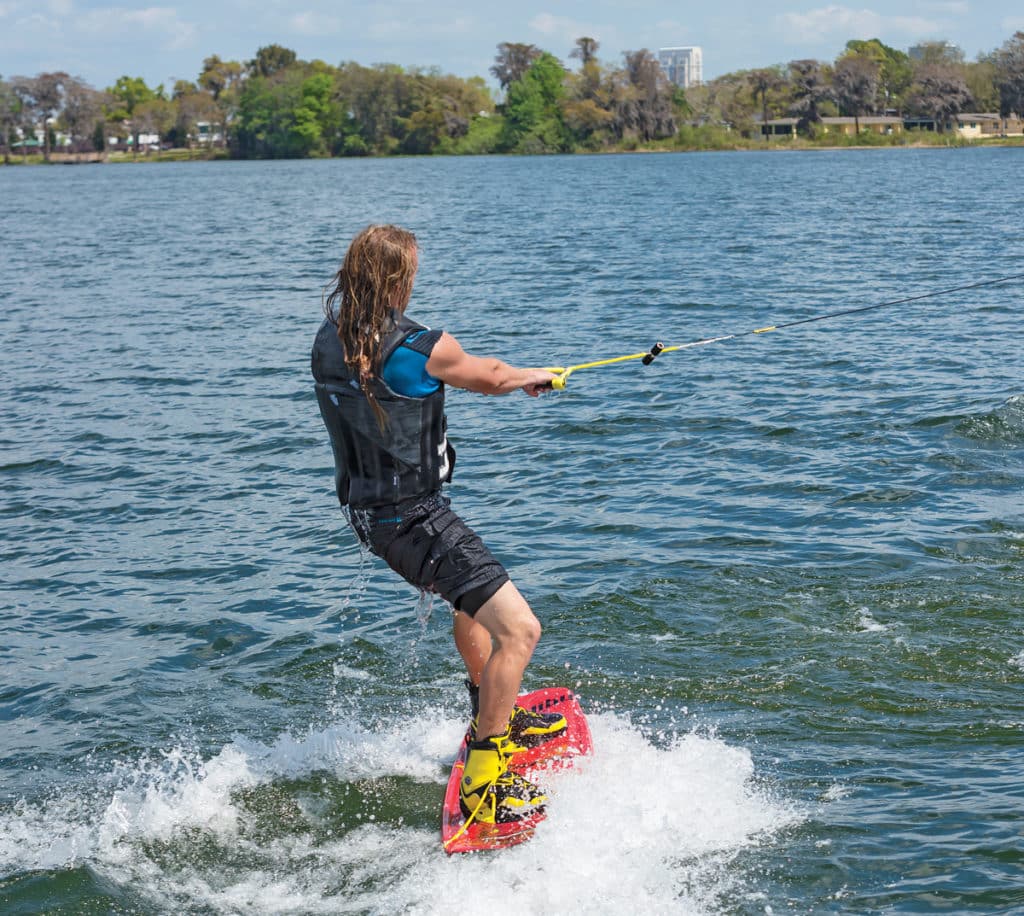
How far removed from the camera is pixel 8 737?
7.84m

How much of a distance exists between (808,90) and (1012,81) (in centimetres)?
2572

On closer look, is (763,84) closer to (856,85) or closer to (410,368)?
(856,85)

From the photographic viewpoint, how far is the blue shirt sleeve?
18.9 ft

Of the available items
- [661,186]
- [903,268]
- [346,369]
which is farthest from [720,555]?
[661,186]

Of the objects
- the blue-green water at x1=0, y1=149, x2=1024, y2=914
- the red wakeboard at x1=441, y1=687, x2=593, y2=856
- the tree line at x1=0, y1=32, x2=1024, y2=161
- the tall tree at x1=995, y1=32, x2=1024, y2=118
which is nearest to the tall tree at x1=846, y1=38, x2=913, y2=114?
the tree line at x1=0, y1=32, x2=1024, y2=161

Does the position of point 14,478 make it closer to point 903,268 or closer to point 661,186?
point 903,268

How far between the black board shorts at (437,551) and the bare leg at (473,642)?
29 cm

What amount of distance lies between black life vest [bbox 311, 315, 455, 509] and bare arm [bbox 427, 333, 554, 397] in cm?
16

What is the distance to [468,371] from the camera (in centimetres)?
581

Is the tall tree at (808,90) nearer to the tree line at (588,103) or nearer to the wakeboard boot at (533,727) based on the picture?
the tree line at (588,103)

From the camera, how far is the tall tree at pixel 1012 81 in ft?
536

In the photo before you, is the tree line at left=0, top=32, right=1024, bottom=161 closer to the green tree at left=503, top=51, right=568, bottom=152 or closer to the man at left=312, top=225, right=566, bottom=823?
the green tree at left=503, top=51, right=568, bottom=152

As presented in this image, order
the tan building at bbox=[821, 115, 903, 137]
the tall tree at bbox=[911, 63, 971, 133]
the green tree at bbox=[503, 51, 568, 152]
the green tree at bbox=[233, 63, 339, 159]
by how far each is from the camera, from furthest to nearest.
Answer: the green tree at bbox=[233, 63, 339, 159] < the green tree at bbox=[503, 51, 568, 152] < the tan building at bbox=[821, 115, 903, 137] < the tall tree at bbox=[911, 63, 971, 133]

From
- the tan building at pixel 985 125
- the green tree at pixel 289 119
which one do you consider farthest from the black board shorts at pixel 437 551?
the green tree at pixel 289 119
